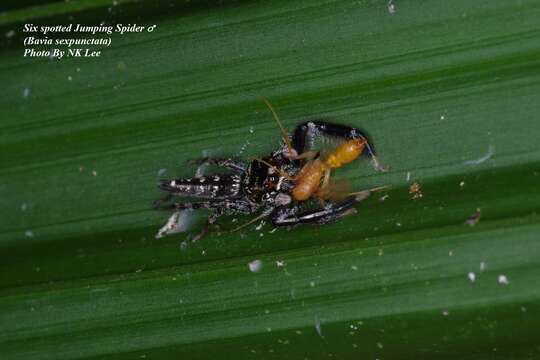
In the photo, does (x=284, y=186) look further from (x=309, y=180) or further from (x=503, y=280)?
(x=503, y=280)

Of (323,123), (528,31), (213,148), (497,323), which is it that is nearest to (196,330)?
(213,148)

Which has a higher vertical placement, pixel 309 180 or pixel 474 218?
pixel 309 180

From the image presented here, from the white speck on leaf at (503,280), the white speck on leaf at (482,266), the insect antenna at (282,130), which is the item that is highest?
the insect antenna at (282,130)

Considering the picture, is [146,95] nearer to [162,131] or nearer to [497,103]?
[162,131]

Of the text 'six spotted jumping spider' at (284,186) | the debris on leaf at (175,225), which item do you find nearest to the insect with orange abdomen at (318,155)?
the text 'six spotted jumping spider' at (284,186)

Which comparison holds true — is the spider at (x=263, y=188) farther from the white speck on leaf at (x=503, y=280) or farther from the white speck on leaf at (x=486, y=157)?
the white speck on leaf at (x=503, y=280)

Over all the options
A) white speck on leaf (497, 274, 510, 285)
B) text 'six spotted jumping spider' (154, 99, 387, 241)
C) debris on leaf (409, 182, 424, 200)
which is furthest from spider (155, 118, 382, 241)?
white speck on leaf (497, 274, 510, 285)

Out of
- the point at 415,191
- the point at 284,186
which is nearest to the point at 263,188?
the point at 284,186
